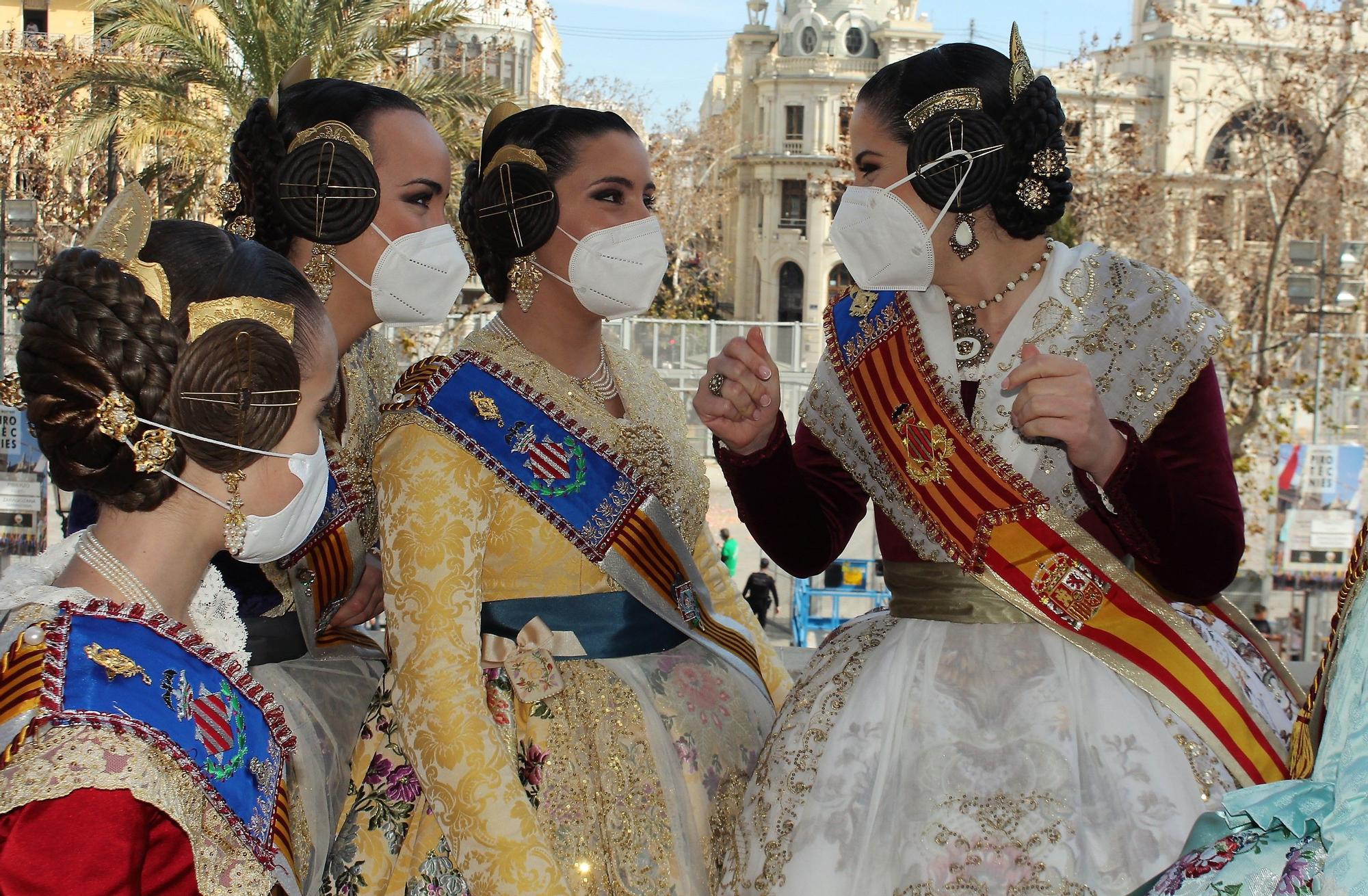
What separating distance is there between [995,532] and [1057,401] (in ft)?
1.32

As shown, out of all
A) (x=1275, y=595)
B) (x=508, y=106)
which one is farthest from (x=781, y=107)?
(x=508, y=106)

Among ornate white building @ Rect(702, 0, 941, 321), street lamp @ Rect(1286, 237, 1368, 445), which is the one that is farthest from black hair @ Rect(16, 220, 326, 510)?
ornate white building @ Rect(702, 0, 941, 321)

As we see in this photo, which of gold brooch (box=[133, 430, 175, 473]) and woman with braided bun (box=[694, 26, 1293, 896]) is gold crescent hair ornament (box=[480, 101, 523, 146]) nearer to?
woman with braided bun (box=[694, 26, 1293, 896])

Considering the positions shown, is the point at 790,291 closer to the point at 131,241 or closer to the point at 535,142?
the point at 535,142

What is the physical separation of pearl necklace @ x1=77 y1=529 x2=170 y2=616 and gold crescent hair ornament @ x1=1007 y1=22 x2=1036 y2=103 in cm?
189

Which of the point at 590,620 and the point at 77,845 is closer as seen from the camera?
the point at 77,845

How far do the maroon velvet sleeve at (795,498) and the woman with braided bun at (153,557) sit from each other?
979 mm

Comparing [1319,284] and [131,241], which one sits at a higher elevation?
[1319,284]

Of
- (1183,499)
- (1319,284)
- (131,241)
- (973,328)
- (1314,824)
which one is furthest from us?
(1319,284)

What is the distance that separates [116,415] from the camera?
2.03 metres

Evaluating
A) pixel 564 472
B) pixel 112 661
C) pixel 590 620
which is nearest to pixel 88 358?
pixel 112 661

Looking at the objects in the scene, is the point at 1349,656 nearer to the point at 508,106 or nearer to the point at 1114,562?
the point at 1114,562

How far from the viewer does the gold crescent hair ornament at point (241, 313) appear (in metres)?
2.11

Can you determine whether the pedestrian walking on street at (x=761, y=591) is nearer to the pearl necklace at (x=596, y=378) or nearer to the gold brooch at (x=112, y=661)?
the pearl necklace at (x=596, y=378)
